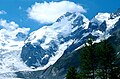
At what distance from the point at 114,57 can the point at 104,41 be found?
3063 mm

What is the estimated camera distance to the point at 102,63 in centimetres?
5856

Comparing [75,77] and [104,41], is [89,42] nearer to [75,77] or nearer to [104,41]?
[104,41]

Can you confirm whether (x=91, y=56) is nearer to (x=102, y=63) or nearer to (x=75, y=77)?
(x=102, y=63)

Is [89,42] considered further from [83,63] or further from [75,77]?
[75,77]

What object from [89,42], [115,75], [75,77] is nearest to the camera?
[115,75]

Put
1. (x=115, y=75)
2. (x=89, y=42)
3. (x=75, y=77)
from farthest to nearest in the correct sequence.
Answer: (x=75, y=77) → (x=89, y=42) → (x=115, y=75)

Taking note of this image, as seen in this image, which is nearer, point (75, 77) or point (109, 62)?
point (109, 62)

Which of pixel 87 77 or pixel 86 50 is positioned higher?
pixel 86 50

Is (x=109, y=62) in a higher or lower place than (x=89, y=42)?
lower

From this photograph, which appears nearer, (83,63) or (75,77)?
(83,63)

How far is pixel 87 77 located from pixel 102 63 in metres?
3.90

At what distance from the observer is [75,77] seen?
67.6 metres

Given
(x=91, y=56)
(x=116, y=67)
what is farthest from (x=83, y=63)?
(x=116, y=67)

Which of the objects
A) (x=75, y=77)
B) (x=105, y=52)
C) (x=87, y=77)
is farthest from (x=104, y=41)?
(x=75, y=77)
